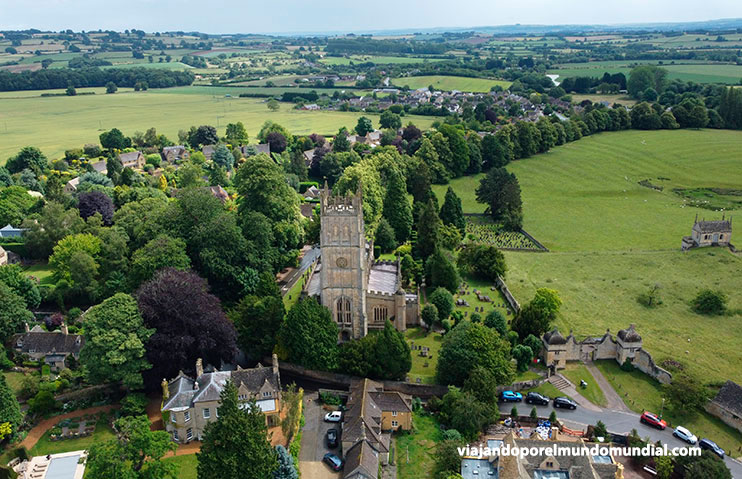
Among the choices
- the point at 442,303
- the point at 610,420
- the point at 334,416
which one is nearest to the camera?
the point at 610,420

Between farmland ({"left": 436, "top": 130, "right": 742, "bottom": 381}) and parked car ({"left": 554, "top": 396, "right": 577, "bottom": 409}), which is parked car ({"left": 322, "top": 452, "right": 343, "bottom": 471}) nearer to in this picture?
parked car ({"left": 554, "top": 396, "right": 577, "bottom": 409})

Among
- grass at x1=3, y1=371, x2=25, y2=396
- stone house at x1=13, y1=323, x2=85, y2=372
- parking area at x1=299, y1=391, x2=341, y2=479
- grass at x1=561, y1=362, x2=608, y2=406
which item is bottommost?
grass at x1=561, y1=362, x2=608, y2=406

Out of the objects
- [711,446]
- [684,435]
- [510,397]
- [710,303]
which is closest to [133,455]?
[510,397]

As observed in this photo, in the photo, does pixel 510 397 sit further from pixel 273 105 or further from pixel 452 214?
pixel 273 105

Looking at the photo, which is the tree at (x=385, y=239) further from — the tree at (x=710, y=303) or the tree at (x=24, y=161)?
the tree at (x=24, y=161)

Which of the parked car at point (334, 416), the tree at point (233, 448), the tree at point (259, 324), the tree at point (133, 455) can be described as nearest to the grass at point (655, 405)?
the parked car at point (334, 416)

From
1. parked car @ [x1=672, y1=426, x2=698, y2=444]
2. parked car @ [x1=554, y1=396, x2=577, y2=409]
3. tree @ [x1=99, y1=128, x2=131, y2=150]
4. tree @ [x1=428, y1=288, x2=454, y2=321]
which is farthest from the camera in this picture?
tree @ [x1=99, y1=128, x2=131, y2=150]

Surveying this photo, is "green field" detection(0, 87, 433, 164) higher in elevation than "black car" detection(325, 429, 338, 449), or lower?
higher

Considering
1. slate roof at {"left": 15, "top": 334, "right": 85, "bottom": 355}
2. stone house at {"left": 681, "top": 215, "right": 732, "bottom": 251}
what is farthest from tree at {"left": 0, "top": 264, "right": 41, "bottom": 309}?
stone house at {"left": 681, "top": 215, "right": 732, "bottom": 251}
